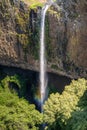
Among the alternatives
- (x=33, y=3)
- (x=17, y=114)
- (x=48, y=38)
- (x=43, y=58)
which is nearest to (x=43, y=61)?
(x=43, y=58)

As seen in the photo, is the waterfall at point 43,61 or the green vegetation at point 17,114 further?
the waterfall at point 43,61

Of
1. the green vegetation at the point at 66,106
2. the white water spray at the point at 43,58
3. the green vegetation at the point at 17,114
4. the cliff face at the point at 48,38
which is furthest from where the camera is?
the white water spray at the point at 43,58

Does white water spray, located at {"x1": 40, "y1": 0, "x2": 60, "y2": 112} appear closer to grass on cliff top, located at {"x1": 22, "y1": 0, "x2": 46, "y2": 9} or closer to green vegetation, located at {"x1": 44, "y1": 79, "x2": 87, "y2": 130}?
grass on cliff top, located at {"x1": 22, "y1": 0, "x2": 46, "y2": 9}

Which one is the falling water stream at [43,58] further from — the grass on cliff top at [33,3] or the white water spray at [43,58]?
the grass on cliff top at [33,3]

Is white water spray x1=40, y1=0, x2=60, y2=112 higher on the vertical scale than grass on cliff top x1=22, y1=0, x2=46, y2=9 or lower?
lower

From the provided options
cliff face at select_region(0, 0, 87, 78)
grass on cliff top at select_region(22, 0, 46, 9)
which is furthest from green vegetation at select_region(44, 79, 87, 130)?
grass on cliff top at select_region(22, 0, 46, 9)

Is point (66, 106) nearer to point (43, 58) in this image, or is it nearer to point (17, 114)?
point (17, 114)

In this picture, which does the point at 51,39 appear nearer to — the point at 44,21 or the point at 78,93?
the point at 44,21

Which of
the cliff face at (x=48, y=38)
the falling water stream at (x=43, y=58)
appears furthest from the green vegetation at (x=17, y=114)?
the cliff face at (x=48, y=38)
